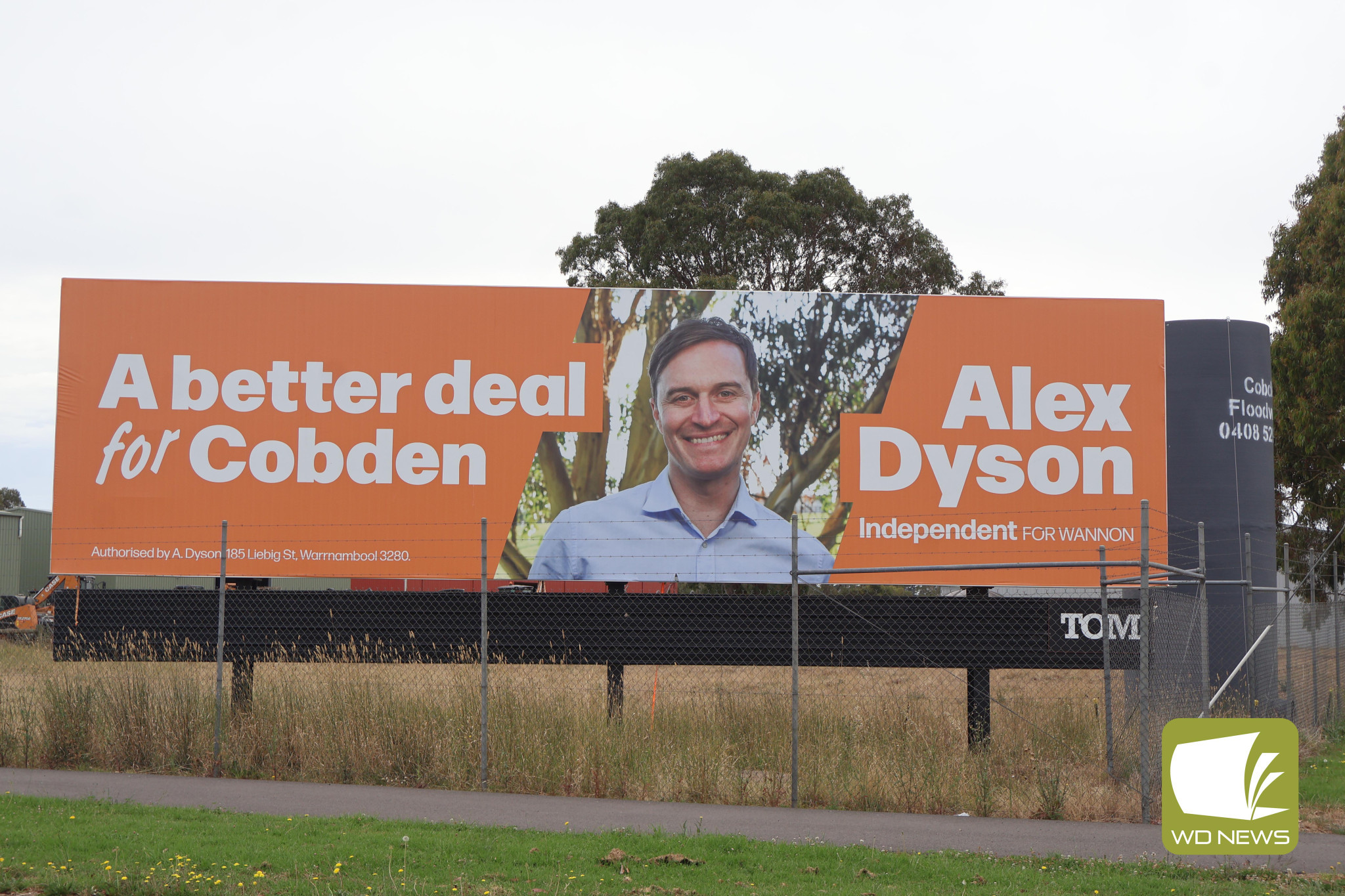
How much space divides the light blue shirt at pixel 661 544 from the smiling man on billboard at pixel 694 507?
0.03 ft

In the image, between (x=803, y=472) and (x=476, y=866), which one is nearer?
(x=476, y=866)

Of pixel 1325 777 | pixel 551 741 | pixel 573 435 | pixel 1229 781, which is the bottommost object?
pixel 1325 777

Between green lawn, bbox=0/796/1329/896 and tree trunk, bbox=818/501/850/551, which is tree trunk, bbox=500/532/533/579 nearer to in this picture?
tree trunk, bbox=818/501/850/551

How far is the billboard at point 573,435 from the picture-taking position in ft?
44.5

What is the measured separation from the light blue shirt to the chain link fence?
0.18 feet

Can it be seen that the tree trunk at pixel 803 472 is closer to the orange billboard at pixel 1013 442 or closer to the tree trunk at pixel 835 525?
the orange billboard at pixel 1013 442

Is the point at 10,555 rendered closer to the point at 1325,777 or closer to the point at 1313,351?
the point at 1313,351

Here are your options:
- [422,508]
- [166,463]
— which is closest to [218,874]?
[422,508]

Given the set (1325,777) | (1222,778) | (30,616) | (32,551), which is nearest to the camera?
(1222,778)

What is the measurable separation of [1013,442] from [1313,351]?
1397 cm

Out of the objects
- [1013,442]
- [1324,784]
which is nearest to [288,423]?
[1013,442]

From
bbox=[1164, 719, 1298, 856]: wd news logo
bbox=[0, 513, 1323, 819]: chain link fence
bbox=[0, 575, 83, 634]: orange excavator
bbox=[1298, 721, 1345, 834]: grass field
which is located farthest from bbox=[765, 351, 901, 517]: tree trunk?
bbox=[0, 575, 83, 634]: orange excavator

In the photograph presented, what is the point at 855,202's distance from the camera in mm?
36406

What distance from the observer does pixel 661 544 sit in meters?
13.6
